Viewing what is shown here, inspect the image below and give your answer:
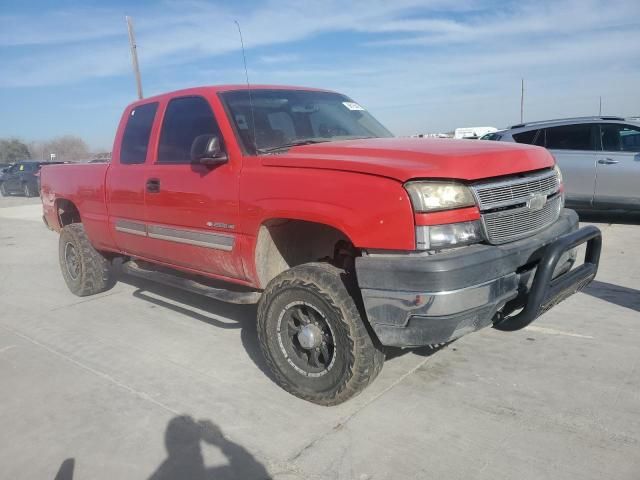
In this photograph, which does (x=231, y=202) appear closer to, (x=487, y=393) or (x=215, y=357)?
(x=215, y=357)

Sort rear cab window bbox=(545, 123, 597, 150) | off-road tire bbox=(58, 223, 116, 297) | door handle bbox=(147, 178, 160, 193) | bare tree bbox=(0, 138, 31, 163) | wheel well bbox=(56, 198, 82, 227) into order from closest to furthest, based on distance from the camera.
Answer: door handle bbox=(147, 178, 160, 193), off-road tire bbox=(58, 223, 116, 297), wheel well bbox=(56, 198, 82, 227), rear cab window bbox=(545, 123, 597, 150), bare tree bbox=(0, 138, 31, 163)

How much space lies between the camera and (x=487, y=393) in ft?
10.9

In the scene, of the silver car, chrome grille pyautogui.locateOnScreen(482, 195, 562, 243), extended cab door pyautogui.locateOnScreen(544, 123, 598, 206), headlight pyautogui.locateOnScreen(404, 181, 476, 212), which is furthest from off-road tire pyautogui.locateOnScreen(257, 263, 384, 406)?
the silver car

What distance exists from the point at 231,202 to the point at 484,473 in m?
2.22

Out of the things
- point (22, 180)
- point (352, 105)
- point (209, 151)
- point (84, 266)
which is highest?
point (352, 105)

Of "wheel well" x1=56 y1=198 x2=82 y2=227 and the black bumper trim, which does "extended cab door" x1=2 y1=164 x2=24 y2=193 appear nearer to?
"wheel well" x1=56 y1=198 x2=82 y2=227

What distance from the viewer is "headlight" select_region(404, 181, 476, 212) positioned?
2.67 meters

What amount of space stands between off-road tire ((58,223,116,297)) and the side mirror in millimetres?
2707

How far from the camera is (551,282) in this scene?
3115 millimetres

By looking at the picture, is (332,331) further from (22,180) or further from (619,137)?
(22,180)

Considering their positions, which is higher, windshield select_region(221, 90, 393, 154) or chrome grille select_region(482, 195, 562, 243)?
windshield select_region(221, 90, 393, 154)

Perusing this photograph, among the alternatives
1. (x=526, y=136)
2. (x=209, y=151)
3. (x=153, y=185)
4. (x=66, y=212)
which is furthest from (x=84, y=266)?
(x=526, y=136)

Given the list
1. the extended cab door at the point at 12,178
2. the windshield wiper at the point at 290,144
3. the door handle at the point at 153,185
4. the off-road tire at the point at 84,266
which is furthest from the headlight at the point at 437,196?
the extended cab door at the point at 12,178

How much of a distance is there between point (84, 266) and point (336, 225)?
3.87 m
